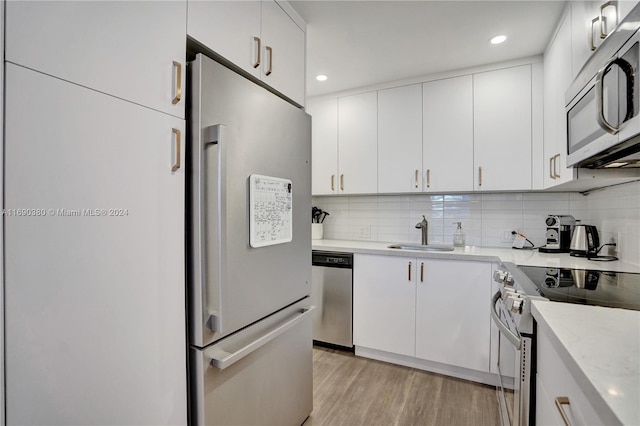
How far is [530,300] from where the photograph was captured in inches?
41.0

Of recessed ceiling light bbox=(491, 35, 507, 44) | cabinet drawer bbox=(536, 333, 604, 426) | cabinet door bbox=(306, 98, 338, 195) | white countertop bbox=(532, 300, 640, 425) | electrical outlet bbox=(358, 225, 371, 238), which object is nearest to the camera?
white countertop bbox=(532, 300, 640, 425)

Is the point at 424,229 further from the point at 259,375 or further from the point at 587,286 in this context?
the point at 259,375

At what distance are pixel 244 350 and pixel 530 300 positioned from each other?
1032mm

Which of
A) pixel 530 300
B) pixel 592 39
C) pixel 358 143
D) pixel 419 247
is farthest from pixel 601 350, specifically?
pixel 358 143

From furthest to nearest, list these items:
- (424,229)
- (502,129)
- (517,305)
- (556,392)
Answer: (424,229), (502,129), (517,305), (556,392)

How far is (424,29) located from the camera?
194cm

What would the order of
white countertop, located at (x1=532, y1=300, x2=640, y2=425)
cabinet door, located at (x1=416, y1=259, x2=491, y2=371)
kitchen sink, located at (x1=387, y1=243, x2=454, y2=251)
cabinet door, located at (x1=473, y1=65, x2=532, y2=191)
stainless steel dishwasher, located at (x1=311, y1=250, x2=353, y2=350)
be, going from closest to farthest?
white countertop, located at (x1=532, y1=300, x2=640, y2=425)
cabinet door, located at (x1=416, y1=259, x2=491, y2=371)
cabinet door, located at (x1=473, y1=65, x2=532, y2=191)
stainless steel dishwasher, located at (x1=311, y1=250, x2=353, y2=350)
kitchen sink, located at (x1=387, y1=243, x2=454, y2=251)

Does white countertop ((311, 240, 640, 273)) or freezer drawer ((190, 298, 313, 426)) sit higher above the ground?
white countertop ((311, 240, 640, 273))

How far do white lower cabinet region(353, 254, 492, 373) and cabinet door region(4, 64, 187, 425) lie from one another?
167cm

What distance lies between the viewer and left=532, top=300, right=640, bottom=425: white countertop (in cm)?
49

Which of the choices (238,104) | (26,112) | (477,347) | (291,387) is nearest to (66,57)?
(26,112)

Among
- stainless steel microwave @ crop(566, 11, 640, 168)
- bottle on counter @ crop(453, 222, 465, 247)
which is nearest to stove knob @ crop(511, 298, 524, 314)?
stainless steel microwave @ crop(566, 11, 640, 168)

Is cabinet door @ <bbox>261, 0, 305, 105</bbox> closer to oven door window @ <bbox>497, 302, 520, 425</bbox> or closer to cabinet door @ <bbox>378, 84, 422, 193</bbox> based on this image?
cabinet door @ <bbox>378, 84, 422, 193</bbox>

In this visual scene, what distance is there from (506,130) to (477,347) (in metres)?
1.59
